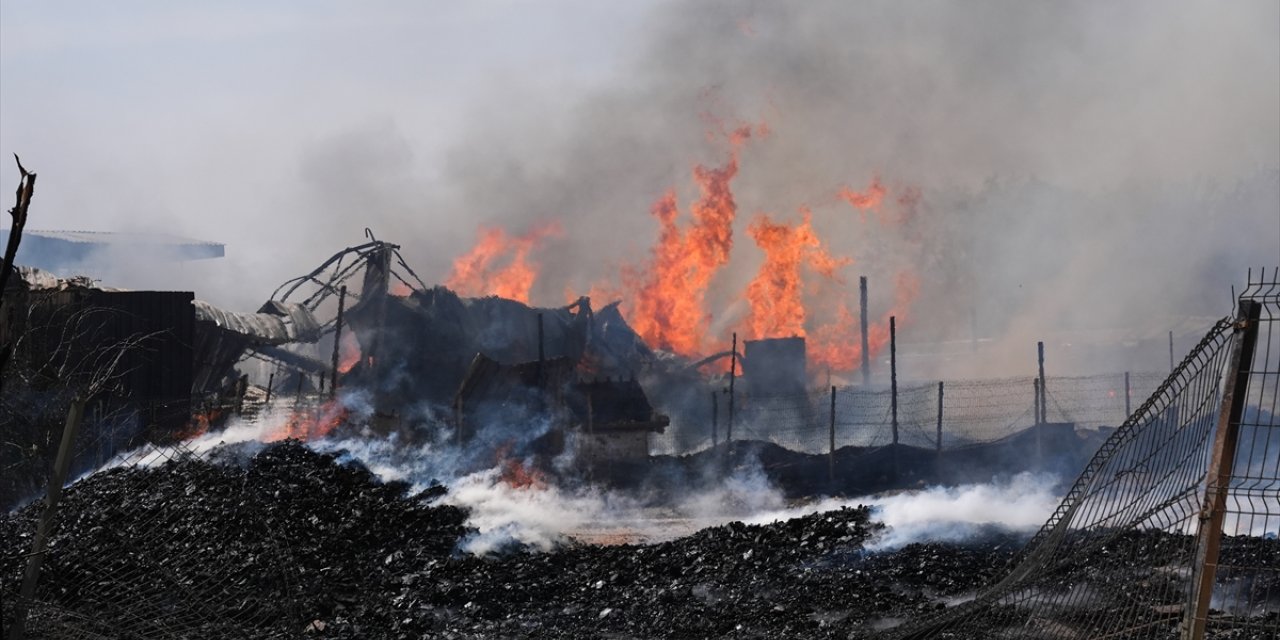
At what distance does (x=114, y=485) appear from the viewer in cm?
1530

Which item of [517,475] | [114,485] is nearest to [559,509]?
[517,475]

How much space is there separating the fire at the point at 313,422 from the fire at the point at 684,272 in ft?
60.9

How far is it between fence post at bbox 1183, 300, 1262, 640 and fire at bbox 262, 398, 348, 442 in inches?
789

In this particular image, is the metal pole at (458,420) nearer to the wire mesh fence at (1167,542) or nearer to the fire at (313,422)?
the fire at (313,422)

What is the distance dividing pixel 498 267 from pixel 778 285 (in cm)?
1240

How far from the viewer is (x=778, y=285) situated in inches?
1850

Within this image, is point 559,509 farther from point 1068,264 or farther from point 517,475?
point 1068,264

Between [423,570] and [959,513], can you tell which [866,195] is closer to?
[959,513]

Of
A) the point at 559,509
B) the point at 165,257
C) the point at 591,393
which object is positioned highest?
the point at 165,257

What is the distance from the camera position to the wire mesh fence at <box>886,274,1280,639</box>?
6.75 metres

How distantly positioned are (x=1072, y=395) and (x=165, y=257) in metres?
49.5

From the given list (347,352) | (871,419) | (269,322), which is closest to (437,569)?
(871,419)

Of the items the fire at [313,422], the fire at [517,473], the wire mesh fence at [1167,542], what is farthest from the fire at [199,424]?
the wire mesh fence at [1167,542]

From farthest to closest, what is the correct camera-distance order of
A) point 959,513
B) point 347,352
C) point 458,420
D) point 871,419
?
point 347,352 < point 871,419 < point 458,420 < point 959,513
